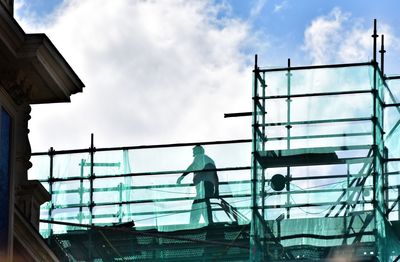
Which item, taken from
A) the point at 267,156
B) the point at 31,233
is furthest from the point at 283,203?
the point at 31,233

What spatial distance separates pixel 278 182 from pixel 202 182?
1935 mm

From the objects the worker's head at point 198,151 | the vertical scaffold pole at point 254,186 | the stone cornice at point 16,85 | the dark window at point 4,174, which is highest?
the worker's head at point 198,151

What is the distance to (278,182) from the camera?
34.2 metres

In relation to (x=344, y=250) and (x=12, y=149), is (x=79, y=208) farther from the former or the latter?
(x=12, y=149)

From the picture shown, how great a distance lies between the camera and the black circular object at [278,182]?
34.2 metres

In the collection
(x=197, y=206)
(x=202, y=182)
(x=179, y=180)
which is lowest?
(x=197, y=206)

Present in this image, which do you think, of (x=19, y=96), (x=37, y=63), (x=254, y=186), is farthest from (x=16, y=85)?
(x=254, y=186)

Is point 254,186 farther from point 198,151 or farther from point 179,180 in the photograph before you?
point 198,151

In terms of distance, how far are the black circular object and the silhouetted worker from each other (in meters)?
1.43

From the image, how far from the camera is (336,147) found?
3434 cm

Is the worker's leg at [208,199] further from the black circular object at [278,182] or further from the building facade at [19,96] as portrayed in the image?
the building facade at [19,96]

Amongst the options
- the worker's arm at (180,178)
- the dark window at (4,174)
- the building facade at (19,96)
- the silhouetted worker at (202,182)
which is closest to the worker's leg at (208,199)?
the silhouetted worker at (202,182)

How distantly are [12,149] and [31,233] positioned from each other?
217cm

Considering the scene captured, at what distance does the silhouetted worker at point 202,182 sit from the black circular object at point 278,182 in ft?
4.70
